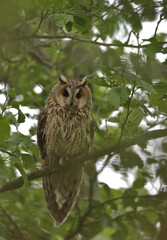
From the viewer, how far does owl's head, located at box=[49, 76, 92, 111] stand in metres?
3.68

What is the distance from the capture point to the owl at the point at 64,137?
3.58 metres

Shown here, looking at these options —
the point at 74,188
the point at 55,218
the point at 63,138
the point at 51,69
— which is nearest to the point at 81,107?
the point at 63,138

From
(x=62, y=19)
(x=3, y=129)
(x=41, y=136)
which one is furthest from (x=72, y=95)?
(x=3, y=129)

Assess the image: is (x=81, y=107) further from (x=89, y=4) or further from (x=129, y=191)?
(x=89, y=4)

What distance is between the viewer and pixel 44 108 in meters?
4.01

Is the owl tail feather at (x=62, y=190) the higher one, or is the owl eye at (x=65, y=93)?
the owl eye at (x=65, y=93)

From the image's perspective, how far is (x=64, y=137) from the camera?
11.7 ft

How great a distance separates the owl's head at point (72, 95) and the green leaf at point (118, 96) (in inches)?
48.3

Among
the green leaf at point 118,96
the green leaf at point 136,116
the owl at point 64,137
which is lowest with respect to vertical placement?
the green leaf at point 136,116

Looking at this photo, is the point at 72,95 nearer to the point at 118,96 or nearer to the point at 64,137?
the point at 64,137

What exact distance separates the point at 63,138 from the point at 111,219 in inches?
35.6

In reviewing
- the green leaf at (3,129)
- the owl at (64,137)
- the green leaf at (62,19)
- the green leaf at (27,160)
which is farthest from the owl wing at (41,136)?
the green leaf at (3,129)

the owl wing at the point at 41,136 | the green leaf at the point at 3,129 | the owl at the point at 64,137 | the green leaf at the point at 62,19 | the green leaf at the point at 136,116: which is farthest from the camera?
the owl wing at the point at 41,136

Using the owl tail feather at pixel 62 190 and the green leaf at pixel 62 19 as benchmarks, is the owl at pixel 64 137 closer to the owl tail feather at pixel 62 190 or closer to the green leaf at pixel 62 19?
the owl tail feather at pixel 62 190
